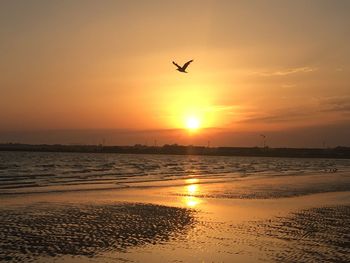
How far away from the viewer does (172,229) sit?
20.3m

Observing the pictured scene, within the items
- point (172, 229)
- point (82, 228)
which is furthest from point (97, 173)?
point (172, 229)

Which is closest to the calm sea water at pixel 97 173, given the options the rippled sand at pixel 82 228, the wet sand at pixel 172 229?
the wet sand at pixel 172 229

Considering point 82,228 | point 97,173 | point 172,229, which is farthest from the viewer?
point 97,173

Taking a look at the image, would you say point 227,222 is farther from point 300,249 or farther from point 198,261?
point 198,261

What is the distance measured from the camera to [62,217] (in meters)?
23.2

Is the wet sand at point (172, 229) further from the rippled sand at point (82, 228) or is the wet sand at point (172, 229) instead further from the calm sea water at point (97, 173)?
the calm sea water at point (97, 173)

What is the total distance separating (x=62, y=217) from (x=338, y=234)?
41.7ft

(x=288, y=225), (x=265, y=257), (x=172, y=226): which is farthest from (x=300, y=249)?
(x=172, y=226)

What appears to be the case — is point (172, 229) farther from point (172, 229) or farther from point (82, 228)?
point (82, 228)

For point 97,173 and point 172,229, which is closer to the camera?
point 172,229

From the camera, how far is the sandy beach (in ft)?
50.5

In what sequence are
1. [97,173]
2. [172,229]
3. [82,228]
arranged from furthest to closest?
[97,173] < [172,229] < [82,228]

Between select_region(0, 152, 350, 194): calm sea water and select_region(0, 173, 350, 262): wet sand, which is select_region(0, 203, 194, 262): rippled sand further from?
select_region(0, 152, 350, 194): calm sea water

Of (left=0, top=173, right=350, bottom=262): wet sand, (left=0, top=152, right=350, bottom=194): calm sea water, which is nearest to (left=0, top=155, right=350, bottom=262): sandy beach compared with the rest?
(left=0, top=173, right=350, bottom=262): wet sand
